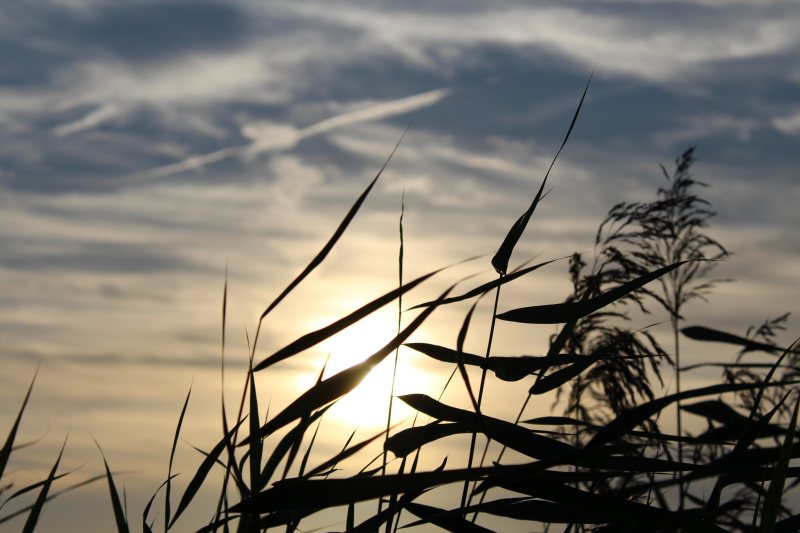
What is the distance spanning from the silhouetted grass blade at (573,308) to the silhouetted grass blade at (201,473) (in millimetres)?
460

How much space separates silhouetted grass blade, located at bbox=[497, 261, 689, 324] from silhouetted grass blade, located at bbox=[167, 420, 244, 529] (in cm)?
46

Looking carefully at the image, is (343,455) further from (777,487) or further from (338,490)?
(777,487)

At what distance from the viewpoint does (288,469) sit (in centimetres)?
112

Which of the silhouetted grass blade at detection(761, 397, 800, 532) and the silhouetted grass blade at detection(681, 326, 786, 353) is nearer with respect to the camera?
the silhouetted grass blade at detection(761, 397, 800, 532)

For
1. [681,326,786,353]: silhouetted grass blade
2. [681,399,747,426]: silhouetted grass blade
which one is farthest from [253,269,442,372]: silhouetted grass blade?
[681,399,747,426]: silhouetted grass blade

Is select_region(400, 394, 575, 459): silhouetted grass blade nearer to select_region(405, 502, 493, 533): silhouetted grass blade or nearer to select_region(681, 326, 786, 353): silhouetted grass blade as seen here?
select_region(405, 502, 493, 533): silhouetted grass blade

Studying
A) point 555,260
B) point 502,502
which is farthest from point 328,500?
point 555,260

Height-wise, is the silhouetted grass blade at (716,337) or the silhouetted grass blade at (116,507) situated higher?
the silhouetted grass blade at (716,337)

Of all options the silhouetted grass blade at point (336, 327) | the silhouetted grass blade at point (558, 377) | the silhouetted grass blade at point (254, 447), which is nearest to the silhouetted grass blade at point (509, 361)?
the silhouetted grass blade at point (558, 377)

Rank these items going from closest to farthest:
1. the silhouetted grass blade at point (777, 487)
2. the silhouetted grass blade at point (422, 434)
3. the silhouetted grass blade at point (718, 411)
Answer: the silhouetted grass blade at point (777, 487) → the silhouetted grass blade at point (422, 434) → the silhouetted grass blade at point (718, 411)

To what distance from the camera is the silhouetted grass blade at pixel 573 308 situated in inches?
48.1

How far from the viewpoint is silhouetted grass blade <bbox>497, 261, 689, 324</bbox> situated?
1.22 metres

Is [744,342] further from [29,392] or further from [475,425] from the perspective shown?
[29,392]

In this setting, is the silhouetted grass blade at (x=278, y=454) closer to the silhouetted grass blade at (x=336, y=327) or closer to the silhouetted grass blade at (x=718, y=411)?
the silhouetted grass blade at (x=336, y=327)
